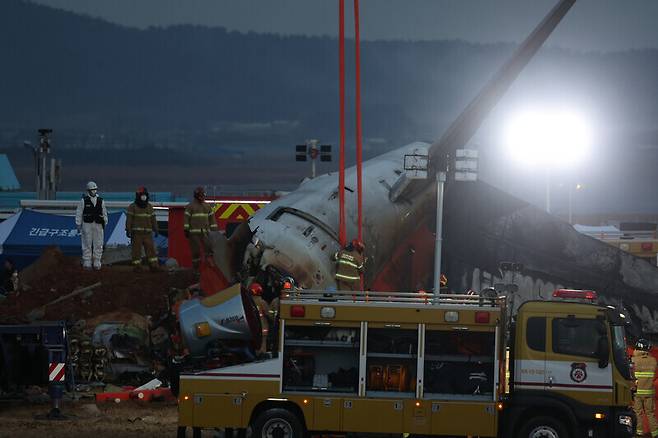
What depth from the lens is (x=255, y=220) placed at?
100 ft

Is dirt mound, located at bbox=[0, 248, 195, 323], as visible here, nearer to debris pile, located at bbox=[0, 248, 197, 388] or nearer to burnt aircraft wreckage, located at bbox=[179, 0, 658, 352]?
debris pile, located at bbox=[0, 248, 197, 388]

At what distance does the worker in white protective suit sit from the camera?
3253 cm

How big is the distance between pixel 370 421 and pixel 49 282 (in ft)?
47.3

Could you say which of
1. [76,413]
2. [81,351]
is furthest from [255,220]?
[76,413]

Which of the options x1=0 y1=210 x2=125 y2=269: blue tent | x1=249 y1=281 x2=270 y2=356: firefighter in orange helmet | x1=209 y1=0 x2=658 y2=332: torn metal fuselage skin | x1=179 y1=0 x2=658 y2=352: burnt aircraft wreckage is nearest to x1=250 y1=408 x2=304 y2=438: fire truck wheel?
x1=249 y1=281 x2=270 y2=356: firefighter in orange helmet

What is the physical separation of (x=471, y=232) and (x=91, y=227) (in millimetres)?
11878

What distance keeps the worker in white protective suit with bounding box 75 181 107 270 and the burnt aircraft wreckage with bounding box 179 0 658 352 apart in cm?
450

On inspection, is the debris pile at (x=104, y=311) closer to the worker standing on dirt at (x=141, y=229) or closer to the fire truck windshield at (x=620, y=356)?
the worker standing on dirt at (x=141, y=229)

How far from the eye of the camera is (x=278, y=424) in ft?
64.0

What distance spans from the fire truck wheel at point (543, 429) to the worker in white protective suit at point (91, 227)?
16.5m

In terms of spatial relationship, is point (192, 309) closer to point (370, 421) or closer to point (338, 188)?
point (370, 421)

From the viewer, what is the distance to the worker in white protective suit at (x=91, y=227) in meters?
32.5

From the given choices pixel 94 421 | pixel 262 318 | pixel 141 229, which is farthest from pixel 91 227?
pixel 262 318

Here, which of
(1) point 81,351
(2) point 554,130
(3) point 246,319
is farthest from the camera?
(2) point 554,130
